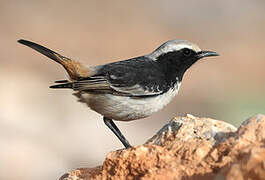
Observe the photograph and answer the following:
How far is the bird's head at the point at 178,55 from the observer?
27.8 ft

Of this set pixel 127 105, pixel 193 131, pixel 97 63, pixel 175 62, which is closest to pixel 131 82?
pixel 127 105

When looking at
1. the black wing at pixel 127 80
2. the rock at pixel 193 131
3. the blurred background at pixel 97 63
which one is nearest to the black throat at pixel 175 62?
the black wing at pixel 127 80

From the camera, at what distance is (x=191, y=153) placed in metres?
5.14

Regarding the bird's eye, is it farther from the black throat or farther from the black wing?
the black wing

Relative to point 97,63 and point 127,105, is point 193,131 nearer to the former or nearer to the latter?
point 127,105

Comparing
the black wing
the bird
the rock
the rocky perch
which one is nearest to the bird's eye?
the bird

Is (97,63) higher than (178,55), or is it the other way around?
(178,55)

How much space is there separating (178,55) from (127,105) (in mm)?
1211

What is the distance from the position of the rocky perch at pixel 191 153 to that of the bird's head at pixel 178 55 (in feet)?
8.72

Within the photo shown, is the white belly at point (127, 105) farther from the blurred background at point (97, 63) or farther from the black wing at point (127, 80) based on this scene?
the blurred background at point (97, 63)

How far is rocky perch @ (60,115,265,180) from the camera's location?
15.9 ft

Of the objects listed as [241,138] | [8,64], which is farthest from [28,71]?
[241,138]

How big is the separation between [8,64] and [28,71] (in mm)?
656

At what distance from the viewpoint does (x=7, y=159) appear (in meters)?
12.6
